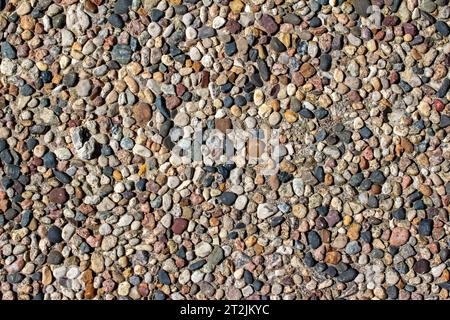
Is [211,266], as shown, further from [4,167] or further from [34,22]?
[34,22]

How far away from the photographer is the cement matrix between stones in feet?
7.00

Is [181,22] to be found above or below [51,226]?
above

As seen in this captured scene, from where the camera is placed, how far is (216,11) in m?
2.21

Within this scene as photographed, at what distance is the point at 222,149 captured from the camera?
85.1 inches

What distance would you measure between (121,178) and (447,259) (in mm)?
1089

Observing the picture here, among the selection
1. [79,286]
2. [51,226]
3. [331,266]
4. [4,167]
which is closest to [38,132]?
[4,167]

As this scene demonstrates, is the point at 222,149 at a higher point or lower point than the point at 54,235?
higher

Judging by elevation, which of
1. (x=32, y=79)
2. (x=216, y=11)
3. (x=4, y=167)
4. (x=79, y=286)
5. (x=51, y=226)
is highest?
(x=216, y=11)

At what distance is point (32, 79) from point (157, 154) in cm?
48

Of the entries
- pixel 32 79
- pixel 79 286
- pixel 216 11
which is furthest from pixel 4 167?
pixel 216 11

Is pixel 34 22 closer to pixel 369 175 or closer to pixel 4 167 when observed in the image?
pixel 4 167

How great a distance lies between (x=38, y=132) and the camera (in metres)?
2.15

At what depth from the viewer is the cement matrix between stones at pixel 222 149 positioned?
2.13 metres

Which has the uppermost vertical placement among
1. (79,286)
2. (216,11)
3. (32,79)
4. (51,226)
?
(216,11)
